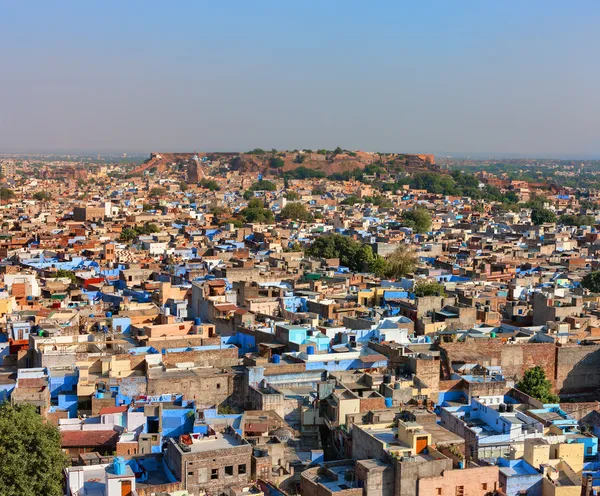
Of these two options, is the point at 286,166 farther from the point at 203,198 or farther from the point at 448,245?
the point at 448,245

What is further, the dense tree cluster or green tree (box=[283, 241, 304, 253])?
the dense tree cluster

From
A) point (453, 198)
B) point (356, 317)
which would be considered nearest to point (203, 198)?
point (453, 198)

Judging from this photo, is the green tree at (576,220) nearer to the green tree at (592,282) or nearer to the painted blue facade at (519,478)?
the green tree at (592,282)

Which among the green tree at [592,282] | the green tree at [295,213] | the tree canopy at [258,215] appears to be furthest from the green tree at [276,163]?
the green tree at [592,282]

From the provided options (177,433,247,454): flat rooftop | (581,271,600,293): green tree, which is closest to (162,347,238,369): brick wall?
(177,433,247,454): flat rooftop

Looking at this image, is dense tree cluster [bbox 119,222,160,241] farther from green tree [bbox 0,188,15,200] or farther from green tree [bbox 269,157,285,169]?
green tree [bbox 269,157,285,169]
